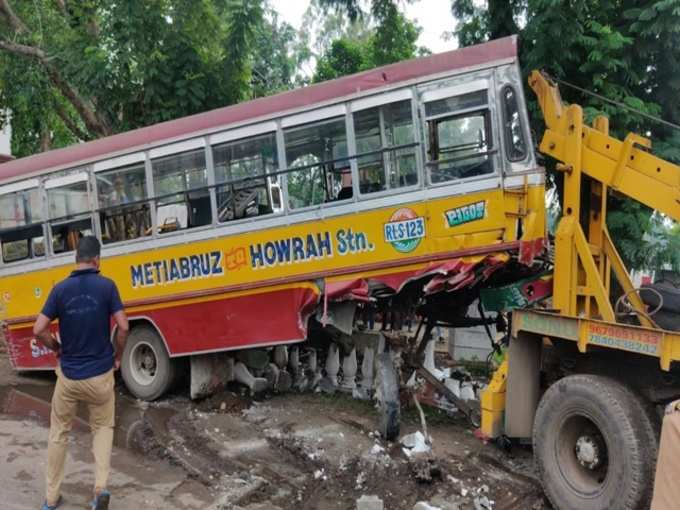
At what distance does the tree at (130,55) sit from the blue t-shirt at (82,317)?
24.7 ft

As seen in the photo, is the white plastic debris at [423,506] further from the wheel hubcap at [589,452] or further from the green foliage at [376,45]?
the green foliage at [376,45]

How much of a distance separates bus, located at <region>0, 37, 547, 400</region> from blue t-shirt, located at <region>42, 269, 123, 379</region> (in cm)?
248

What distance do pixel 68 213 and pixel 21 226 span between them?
2.80ft

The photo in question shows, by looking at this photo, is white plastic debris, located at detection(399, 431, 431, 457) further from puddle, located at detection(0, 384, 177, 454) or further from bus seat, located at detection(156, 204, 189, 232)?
bus seat, located at detection(156, 204, 189, 232)

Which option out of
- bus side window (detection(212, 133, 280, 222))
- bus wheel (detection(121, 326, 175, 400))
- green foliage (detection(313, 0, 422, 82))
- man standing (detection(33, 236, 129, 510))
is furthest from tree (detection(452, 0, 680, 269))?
man standing (detection(33, 236, 129, 510))

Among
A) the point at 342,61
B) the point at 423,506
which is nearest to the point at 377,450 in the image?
the point at 423,506

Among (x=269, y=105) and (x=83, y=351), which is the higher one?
(x=269, y=105)

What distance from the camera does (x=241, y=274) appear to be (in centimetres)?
674

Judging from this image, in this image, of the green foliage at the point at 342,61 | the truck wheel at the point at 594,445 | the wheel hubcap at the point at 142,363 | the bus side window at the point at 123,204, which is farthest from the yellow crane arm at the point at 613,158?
the green foliage at the point at 342,61

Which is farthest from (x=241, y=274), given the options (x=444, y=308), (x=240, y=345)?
(x=444, y=308)

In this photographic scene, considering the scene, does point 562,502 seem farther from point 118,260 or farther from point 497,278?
point 118,260

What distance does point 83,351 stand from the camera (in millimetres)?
4168

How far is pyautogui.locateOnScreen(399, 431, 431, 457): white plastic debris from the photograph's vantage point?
559cm

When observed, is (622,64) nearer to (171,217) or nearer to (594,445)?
(594,445)
